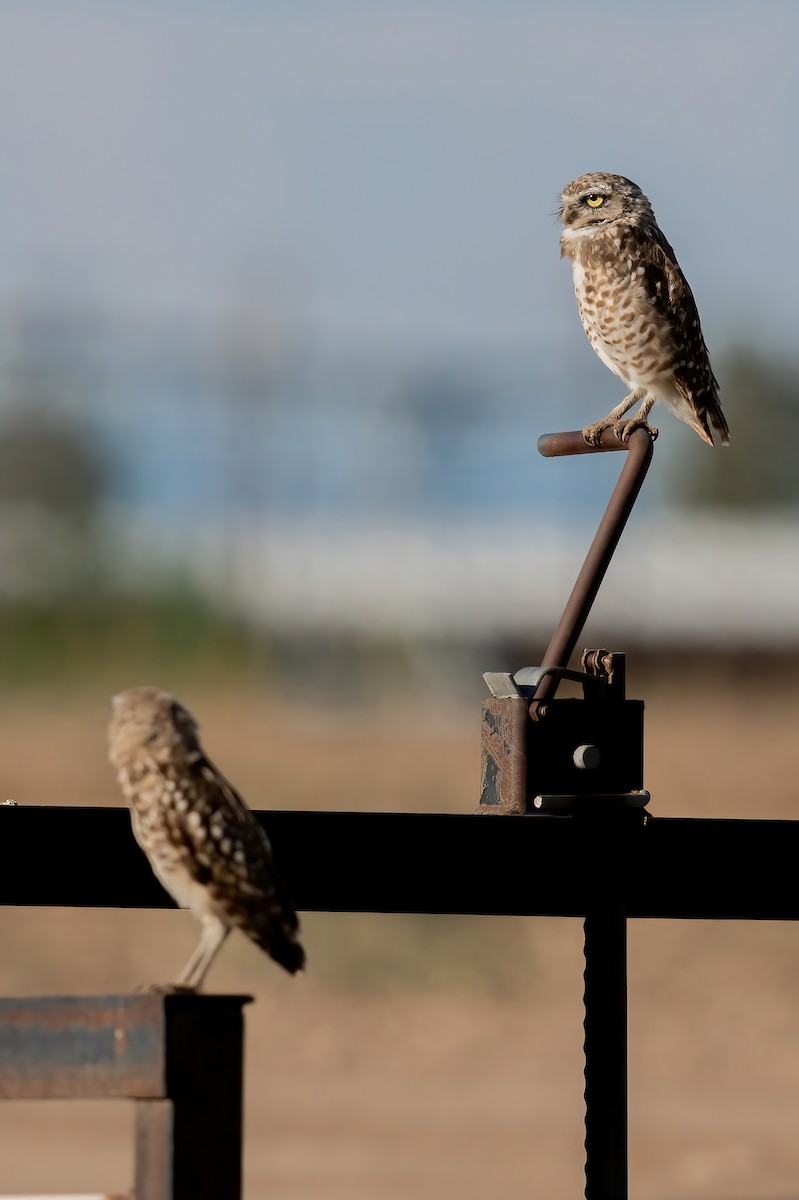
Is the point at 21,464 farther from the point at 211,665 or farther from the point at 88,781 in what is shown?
the point at 88,781

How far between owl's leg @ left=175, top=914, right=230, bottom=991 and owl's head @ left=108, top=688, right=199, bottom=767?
278mm

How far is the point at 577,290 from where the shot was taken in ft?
26.4

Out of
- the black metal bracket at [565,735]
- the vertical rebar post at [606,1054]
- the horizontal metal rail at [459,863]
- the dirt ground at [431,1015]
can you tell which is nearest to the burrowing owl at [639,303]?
the black metal bracket at [565,735]

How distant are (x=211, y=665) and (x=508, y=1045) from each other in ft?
46.2

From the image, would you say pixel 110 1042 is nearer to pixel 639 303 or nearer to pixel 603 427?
pixel 603 427

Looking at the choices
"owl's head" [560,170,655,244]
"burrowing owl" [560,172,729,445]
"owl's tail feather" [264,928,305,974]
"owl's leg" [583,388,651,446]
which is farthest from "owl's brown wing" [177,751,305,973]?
"owl's head" [560,170,655,244]

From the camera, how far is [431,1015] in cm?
Answer: 2045

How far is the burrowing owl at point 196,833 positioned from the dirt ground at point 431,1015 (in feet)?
34.1

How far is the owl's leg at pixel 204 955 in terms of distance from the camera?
2.99 meters

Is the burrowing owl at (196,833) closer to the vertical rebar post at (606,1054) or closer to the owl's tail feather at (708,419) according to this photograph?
the vertical rebar post at (606,1054)

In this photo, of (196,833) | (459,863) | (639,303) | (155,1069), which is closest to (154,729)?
(196,833)

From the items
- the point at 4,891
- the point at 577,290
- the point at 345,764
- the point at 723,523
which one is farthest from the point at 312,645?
the point at 4,891

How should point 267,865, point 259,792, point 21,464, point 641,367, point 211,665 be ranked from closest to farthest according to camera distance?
1. point 267,865
2. point 641,367
3. point 259,792
4. point 211,665
5. point 21,464

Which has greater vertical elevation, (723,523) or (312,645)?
(723,523)
